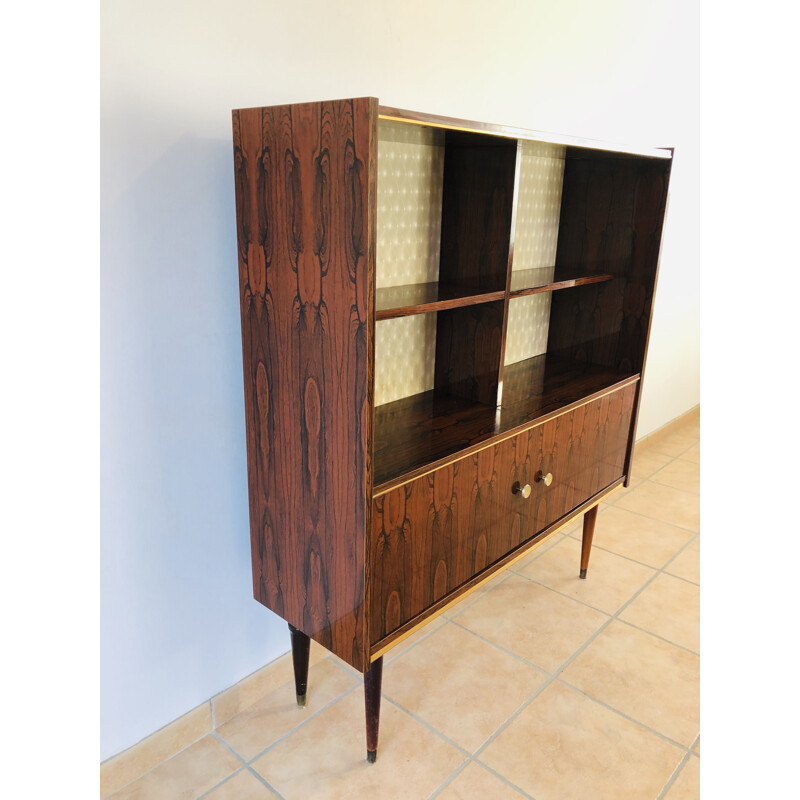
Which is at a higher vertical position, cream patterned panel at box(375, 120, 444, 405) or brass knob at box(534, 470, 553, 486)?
cream patterned panel at box(375, 120, 444, 405)

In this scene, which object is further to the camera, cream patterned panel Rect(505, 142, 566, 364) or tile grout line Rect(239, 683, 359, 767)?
→ cream patterned panel Rect(505, 142, 566, 364)

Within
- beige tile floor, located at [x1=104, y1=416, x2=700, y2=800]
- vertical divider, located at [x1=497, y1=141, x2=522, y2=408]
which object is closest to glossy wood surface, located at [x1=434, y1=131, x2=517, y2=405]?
vertical divider, located at [x1=497, y1=141, x2=522, y2=408]

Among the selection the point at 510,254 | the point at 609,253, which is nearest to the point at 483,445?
the point at 510,254

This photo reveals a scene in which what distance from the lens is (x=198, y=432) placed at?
151 cm

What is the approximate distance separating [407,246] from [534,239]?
0.64 m

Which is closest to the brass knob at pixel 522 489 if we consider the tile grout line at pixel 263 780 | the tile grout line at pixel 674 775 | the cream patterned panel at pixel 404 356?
the cream patterned panel at pixel 404 356

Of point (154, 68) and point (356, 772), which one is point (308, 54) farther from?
point (356, 772)

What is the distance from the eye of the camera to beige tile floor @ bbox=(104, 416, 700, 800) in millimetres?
1590

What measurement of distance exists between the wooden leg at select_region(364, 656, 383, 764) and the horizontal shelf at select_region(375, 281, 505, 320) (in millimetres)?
773

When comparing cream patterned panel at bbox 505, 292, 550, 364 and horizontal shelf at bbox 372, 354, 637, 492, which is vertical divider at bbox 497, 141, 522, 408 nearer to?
horizontal shelf at bbox 372, 354, 637, 492

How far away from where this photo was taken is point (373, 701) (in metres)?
1.55

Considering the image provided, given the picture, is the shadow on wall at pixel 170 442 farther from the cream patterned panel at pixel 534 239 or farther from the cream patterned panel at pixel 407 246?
the cream patterned panel at pixel 534 239

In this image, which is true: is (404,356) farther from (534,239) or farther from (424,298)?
(534,239)

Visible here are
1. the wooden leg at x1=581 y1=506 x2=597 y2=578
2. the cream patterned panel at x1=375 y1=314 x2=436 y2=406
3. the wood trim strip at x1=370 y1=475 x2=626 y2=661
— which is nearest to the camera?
the wood trim strip at x1=370 y1=475 x2=626 y2=661
